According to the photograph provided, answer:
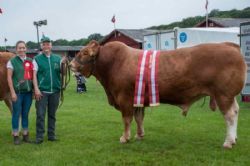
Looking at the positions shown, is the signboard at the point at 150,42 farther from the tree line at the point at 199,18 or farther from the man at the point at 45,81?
the tree line at the point at 199,18

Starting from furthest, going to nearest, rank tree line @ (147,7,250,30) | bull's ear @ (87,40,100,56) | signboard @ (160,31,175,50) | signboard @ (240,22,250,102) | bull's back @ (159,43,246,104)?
tree line @ (147,7,250,30) < signboard @ (160,31,175,50) < signboard @ (240,22,250,102) < bull's ear @ (87,40,100,56) < bull's back @ (159,43,246,104)

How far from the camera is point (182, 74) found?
7.19m

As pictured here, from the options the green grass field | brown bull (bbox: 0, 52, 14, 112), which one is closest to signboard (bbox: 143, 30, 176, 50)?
the green grass field

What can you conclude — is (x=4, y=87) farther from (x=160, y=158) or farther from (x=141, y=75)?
(x=160, y=158)

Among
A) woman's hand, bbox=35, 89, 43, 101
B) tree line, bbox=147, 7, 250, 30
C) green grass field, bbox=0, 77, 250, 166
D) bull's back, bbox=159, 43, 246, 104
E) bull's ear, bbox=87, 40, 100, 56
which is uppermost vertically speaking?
tree line, bbox=147, 7, 250, 30

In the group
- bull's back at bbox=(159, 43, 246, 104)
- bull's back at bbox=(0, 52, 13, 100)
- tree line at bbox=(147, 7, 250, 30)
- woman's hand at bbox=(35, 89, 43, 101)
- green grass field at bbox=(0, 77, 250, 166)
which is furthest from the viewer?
tree line at bbox=(147, 7, 250, 30)

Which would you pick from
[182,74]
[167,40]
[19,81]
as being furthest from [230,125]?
[167,40]

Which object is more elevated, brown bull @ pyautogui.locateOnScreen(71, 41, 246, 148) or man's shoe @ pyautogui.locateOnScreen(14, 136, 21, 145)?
brown bull @ pyautogui.locateOnScreen(71, 41, 246, 148)

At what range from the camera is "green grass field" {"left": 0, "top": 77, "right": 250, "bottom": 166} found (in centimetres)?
653

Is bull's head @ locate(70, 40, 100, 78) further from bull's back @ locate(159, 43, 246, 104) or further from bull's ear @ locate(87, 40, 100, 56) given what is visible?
bull's back @ locate(159, 43, 246, 104)

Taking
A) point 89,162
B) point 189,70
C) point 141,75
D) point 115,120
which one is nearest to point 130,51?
point 141,75

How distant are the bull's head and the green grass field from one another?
140 cm

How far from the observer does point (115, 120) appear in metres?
10.6

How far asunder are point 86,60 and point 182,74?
1.93 meters
